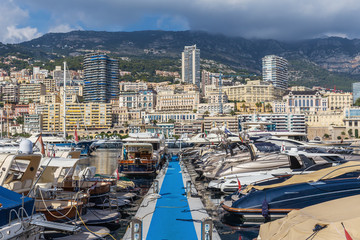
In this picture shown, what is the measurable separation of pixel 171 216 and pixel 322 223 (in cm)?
629

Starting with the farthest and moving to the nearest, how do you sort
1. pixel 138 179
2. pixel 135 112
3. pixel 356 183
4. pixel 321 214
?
pixel 135 112 < pixel 138 179 < pixel 356 183 < pixel 321 214

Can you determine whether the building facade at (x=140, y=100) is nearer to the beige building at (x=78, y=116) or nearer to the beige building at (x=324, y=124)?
the beige building at (x=78, y=116)

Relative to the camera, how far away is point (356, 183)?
11.7m

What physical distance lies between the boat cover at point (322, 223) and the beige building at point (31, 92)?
177817 mm

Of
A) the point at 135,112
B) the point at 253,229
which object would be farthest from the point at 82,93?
the point at 253,229

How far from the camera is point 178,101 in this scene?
160 m

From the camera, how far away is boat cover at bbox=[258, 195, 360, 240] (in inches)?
295

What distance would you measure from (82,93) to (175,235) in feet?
596

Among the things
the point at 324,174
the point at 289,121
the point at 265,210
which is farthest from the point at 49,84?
the point at 265,210

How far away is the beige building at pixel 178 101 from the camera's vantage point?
158m

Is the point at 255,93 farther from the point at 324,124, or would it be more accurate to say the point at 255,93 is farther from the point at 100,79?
the point at 100,79

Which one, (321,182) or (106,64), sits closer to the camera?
(321,182)

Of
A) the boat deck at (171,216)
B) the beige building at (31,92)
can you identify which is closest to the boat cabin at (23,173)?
the boat deck at (171,216)

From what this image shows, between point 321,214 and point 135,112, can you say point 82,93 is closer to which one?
point 135,112
